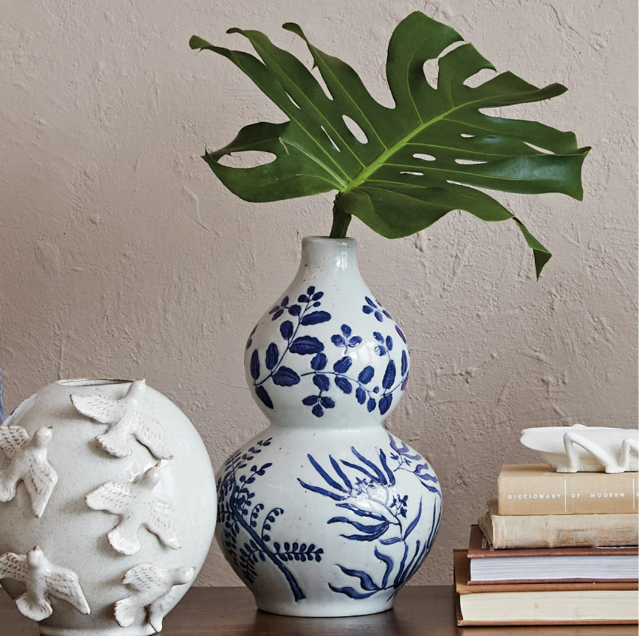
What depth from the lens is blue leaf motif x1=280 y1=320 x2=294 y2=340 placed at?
83cm

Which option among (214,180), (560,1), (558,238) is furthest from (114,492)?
(560,1)

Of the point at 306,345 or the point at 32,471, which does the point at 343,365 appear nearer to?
the point at 306,345

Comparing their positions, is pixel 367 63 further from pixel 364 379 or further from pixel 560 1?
pixel 364 379

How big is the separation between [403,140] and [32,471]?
47 centimetres

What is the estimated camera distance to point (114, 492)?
0.67 m

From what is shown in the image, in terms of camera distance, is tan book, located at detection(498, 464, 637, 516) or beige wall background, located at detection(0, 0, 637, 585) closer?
tan book, located at detection(498, 464, 637, 516)

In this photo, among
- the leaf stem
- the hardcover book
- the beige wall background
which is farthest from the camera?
the beige wall background

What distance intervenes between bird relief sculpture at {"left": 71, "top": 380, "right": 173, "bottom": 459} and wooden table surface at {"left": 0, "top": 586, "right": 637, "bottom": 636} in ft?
0.62

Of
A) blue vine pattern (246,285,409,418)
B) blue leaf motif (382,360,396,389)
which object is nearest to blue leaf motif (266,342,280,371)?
blue vine pattern (246,285,409,418)

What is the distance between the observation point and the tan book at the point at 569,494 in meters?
0.78

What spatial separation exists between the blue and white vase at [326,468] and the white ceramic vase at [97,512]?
0.10 metres

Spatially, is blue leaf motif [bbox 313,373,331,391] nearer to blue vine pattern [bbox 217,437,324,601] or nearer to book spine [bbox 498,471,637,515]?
blue vine pattern [bbox 217,437,324,601]

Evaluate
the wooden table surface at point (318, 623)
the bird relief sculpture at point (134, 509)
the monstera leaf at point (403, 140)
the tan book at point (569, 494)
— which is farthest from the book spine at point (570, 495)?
A: the bird relief sculpture at point (134, 509)

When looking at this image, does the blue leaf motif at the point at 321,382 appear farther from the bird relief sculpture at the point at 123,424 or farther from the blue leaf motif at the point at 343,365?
the bird relief sculpture at the point at 123,424
